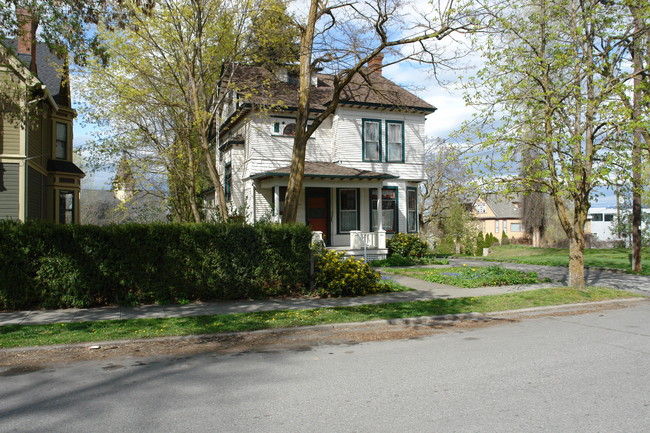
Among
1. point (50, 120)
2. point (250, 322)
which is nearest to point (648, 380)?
point (250, 322)

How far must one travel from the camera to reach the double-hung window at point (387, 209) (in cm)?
2297

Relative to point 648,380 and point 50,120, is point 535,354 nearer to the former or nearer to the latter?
point 648,380

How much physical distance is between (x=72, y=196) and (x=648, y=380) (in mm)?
23797

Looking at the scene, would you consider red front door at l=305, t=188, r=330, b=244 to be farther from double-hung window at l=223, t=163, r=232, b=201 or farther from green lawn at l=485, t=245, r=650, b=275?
green lawn at l=485, t=245, r=650, b=275

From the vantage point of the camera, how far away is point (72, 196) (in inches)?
905

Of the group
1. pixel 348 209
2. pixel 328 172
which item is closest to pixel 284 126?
pixel 328 172

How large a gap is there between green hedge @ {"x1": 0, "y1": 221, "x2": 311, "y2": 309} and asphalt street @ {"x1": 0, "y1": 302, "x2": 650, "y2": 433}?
13.8 ft

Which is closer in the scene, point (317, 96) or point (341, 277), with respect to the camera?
point (341, 277)

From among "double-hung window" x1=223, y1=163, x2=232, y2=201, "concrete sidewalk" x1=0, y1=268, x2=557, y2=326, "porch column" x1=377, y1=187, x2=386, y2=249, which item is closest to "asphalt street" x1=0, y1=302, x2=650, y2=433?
"concrete sidewalk" x1=0, y1=268, x2=557, y2=326

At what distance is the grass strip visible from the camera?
7961 mm

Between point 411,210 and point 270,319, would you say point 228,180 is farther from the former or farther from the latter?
point 270,319

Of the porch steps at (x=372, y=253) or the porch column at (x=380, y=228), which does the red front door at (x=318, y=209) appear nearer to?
the porch steps at (x=372, y=253)

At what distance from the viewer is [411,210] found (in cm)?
2398

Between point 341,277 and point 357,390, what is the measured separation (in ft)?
23.5
